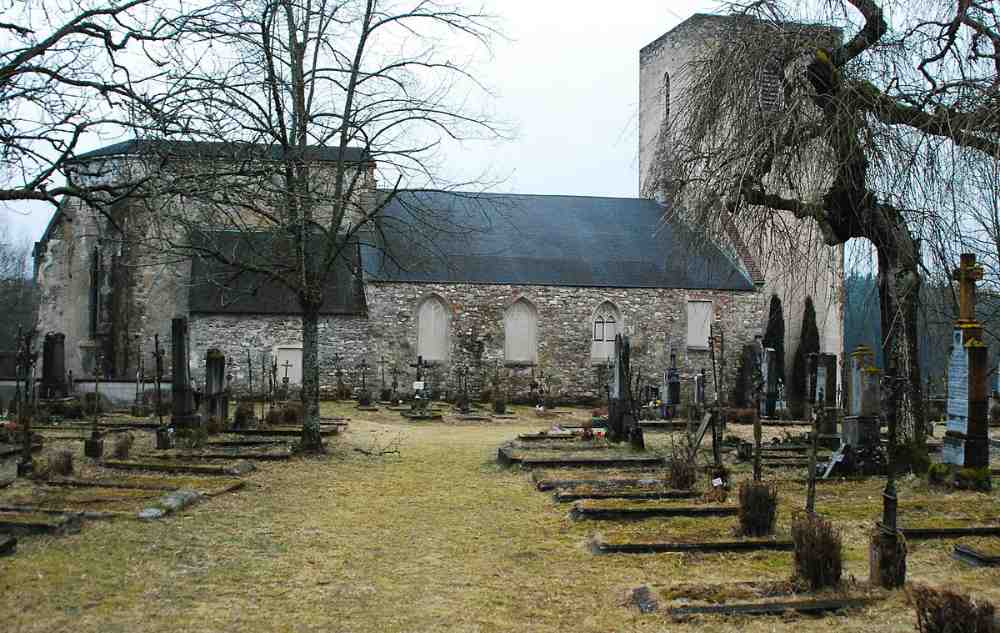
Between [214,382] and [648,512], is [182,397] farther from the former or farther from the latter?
[648,512]

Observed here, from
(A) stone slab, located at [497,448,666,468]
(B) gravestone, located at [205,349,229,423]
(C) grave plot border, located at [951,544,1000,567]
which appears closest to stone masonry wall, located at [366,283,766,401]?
(B) gravestone, located at [205,349,229,423]

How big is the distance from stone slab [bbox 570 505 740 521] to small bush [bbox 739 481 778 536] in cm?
103

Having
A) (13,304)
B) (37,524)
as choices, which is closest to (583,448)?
(37,524)

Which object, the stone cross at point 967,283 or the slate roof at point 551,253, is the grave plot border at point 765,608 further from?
the slate roof at point 551,253

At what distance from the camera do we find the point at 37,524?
24.7 feet

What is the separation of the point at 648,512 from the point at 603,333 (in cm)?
2205

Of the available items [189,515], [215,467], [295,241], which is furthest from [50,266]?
[189,515]

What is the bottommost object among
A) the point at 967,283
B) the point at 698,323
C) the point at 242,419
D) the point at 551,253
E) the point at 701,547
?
the point at 701,547

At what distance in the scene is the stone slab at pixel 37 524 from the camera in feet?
24.7

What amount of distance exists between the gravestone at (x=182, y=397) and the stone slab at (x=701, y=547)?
9519 mm

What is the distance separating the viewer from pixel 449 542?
7938 mm

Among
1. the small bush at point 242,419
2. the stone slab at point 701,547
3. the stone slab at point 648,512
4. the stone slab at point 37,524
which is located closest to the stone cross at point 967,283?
the stone slab at point 648,512

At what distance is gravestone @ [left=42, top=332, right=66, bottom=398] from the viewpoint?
71.6 feet

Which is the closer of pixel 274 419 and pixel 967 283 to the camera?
pixel 967 283
